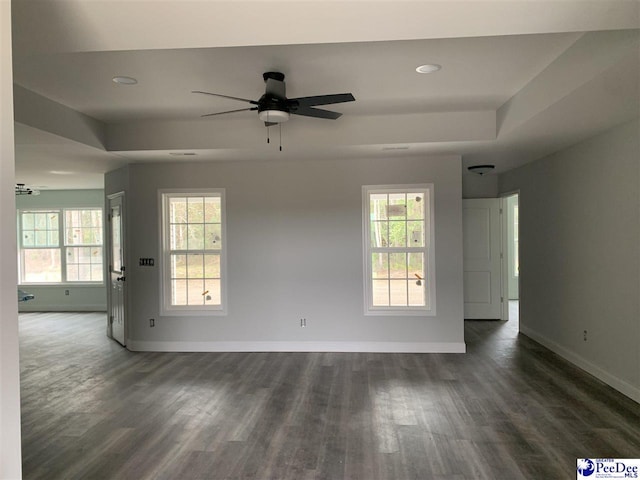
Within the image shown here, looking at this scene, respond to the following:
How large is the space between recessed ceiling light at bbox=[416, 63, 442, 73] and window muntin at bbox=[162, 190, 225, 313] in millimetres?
3193

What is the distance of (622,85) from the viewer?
8.86 ft

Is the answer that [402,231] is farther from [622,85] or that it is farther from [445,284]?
[622,85]

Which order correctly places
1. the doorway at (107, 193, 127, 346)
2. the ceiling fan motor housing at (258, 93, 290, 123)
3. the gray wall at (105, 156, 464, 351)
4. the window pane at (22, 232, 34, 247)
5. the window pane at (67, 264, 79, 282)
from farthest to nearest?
the window pane at (22, 232, 34, 247) < the window pane at (67, 264, 79, 282) < the doorway at (107, 193, 127, 346) < the gray wall at (105, 156, 464, 351) < the ceiling fan motor housing at (258, 93, 290, 123)

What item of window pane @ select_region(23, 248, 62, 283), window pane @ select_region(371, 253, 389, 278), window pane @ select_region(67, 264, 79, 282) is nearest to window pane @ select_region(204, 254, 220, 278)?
window pane @ select_region(371, 253, 389, 278)

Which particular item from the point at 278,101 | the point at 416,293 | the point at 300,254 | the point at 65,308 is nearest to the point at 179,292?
the point at 300,254

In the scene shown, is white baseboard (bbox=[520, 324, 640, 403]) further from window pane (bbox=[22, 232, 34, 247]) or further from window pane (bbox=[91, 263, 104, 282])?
window pane (bbox=[22, 232, 34, 247])

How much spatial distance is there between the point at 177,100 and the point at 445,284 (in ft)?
12.1

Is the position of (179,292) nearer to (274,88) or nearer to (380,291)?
(380,291)

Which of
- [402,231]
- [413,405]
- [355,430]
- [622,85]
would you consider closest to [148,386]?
[355,430]

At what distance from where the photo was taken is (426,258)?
5.24m

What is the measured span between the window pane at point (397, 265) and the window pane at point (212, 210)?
7.66 ft

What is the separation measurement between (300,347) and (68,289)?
5.81 meters

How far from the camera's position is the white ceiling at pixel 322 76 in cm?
183

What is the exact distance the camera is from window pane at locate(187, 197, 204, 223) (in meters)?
5.55
